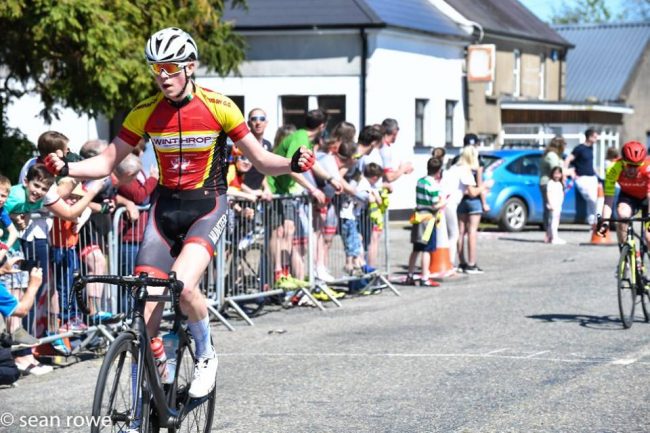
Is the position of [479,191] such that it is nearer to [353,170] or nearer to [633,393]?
[353,170]

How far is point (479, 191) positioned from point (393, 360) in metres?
8.13

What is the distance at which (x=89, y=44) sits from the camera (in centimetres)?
1923

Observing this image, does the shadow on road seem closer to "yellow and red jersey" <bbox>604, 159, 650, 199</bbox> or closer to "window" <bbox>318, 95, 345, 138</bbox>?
"yellow and red jersey" <bbox>604, 159, 650, 199</bbox>

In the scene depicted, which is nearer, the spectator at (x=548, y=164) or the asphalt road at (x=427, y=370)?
the asphalt road at (x=427, y=370)

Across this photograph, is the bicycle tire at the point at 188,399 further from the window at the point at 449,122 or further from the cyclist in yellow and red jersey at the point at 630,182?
the window at the point at 449,122

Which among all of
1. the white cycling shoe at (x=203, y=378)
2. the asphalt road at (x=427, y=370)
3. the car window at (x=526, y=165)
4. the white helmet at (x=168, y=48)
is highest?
the white helmet at (x=168, y=48)

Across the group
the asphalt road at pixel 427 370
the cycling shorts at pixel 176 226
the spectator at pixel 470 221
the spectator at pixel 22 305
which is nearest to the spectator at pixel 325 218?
the asphalt road at pixel 427 370

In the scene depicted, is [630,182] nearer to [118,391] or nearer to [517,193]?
[118,391]

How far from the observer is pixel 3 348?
376 inches

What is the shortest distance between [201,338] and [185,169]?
0.94 metres

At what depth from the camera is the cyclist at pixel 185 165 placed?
7047 millimetres

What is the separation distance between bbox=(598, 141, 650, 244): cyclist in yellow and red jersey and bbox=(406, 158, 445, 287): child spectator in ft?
11.4

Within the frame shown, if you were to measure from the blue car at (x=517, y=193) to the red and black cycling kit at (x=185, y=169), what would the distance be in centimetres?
1921

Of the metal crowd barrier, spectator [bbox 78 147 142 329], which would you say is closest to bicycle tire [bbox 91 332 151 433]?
the metal crowd barrier
